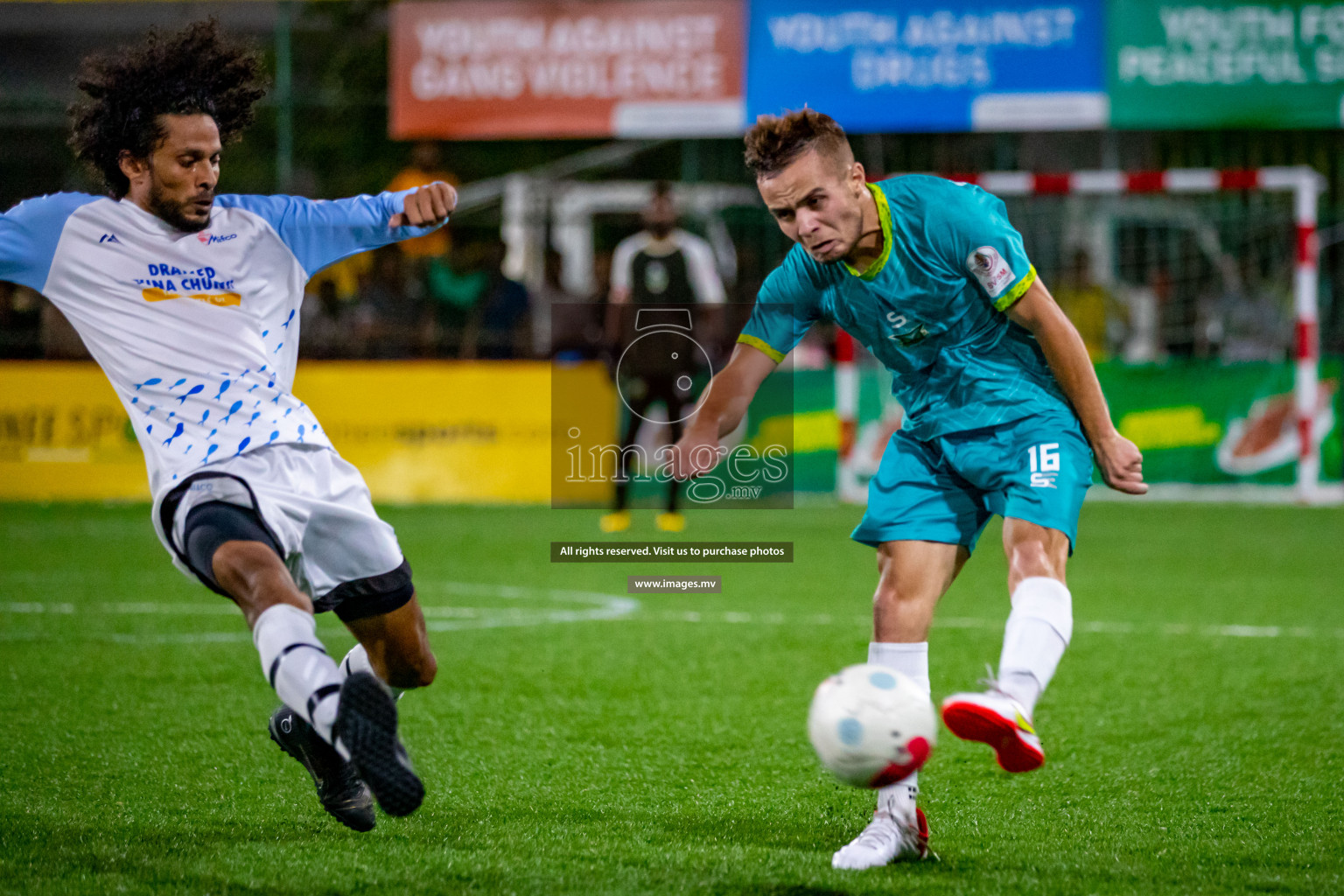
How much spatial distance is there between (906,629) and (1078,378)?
792mm

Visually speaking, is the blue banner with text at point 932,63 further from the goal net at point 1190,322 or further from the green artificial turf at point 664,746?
the green artificial turf at point 664,746

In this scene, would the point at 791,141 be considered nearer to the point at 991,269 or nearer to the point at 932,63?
the point at 991,269

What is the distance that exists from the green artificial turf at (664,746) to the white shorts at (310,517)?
703 millimetres

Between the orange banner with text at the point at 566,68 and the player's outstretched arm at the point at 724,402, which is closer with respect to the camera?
the player's outstretched arm at the point at 724,402

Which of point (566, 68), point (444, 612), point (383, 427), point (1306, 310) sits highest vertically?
point (566, 68)

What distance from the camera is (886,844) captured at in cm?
396

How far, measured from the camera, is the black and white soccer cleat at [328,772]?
4.17 m

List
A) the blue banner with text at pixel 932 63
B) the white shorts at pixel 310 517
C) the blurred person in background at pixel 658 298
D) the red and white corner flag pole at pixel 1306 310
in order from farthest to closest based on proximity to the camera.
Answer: the blue banner with text at pixel 932 63, the red and white corner flag pole at pixel 1306 310, the blurred person in background at pixel 658 298, the white shorts at pixel 310 517

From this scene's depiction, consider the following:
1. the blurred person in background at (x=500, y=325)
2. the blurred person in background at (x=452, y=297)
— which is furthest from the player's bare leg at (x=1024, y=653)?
the blurred person in background at (x=452, y=297)

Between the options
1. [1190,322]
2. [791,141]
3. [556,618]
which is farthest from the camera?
[1190,322]

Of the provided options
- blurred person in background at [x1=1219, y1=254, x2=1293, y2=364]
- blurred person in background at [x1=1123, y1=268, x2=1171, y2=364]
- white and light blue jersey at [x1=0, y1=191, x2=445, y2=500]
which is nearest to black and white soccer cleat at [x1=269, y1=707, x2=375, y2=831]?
white and light blue jersey at [x1=0, y1=191, x2=445, y2=500]

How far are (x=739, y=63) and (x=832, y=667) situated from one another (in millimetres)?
8999

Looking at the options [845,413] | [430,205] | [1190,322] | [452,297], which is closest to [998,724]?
[430,205]

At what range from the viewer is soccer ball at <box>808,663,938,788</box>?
3.53m
